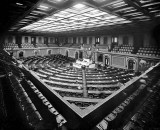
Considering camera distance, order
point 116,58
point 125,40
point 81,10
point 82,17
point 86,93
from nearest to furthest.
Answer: point 86,93 < point 81,10 < point 82,17 < point 116,58 < point 125,40

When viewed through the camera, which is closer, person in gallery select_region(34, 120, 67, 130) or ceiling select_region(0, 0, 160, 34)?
person in gallery select_region(34, 120, 67, 130)

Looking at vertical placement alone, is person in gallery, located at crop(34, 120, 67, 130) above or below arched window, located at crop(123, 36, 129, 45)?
below

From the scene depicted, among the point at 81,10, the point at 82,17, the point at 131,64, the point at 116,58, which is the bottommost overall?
the point at 131,64

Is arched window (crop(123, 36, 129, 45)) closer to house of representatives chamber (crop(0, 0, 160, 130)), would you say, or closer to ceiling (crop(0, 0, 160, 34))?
house of representatives chamber (crop(0, 0, 160, 130))

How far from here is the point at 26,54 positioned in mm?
24781

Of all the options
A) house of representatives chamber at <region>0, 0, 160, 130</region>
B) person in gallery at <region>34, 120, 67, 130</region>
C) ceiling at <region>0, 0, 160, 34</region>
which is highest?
ceiling at <region>0, 0, 160, 34</region>

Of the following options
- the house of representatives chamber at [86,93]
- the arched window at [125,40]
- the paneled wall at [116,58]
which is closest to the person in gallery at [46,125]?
the house of representatives chamber at [86,93]

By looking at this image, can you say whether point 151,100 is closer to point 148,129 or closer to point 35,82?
point 148,129

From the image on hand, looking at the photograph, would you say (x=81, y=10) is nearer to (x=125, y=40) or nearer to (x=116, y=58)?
(x=116, y=58)

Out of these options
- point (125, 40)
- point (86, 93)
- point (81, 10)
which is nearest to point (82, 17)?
point (81, 10)

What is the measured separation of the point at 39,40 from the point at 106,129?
3064 cm

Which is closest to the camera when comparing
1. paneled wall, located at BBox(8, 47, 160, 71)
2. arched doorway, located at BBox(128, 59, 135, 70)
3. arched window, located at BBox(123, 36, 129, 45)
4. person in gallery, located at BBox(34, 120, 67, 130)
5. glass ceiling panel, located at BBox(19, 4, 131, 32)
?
person in gallery, located at BBox(34, 120, 67, 130)

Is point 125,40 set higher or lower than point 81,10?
lower

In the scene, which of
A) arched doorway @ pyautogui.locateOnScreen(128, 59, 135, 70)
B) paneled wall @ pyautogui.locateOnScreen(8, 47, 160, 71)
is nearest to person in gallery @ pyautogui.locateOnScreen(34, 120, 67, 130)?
paneled wall @ pyautogui.locateOnScreen(8, 47, 160, 71)
